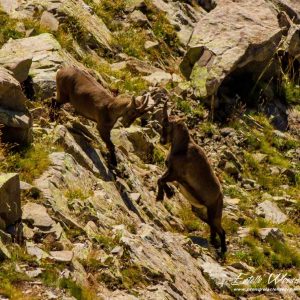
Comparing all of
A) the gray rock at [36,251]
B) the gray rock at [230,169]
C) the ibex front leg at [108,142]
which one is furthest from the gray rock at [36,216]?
the gray rock at [230,169]

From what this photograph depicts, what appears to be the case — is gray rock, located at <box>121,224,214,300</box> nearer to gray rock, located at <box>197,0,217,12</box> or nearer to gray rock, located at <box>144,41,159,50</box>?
gray rock, located at <box>144,41,159,50</box>

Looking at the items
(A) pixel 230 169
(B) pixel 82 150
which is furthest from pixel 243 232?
(B) pixel 82 150

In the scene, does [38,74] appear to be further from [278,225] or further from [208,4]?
[208,4]

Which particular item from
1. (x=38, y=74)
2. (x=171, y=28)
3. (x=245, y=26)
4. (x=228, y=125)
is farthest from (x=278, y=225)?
(x=171, y=28)

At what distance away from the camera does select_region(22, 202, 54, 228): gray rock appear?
9.70 m

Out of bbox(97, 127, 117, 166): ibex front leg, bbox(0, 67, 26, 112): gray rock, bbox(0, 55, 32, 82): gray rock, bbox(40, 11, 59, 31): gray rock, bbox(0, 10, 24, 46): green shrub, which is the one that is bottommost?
bbox(97, 127, 117, 166): ibex front leg

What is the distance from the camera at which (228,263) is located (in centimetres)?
1347

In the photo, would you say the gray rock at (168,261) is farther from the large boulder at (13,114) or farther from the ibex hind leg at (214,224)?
the large boulder at (13,114)

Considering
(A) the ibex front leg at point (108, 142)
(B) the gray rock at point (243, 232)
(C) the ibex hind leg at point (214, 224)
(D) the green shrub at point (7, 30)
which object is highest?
(D) the green shrub at point (7, 30)

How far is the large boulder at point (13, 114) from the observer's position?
11758 millimetres

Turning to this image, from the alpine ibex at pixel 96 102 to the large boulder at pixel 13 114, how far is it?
91.7 inches

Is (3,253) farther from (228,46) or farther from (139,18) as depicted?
(139,18)

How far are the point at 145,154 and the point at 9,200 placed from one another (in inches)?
299

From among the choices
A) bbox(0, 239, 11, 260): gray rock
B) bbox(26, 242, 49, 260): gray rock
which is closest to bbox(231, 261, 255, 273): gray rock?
bbox(26, 242, 49, 260): gray rock
